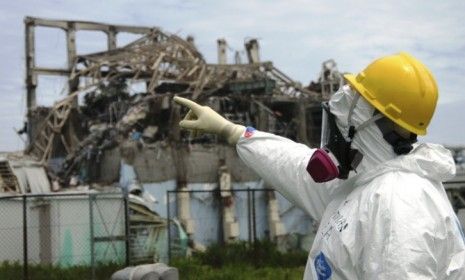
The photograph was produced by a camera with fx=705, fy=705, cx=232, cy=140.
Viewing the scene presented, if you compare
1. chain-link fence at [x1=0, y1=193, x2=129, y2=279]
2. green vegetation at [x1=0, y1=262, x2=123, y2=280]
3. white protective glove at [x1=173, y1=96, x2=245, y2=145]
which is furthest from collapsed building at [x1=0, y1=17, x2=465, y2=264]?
white protective glove at [x1=173, y1=96, x2=245, y2=145]

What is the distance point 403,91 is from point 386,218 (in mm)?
453

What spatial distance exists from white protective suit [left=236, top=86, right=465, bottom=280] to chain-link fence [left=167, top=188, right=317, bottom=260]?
17205 mm

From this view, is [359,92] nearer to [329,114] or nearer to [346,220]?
[329,114]

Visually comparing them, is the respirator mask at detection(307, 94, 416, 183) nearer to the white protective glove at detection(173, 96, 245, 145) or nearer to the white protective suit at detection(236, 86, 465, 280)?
the white protective suit at detection(236, 86, 465, 280)

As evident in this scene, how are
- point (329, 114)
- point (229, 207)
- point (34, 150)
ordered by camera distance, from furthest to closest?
1. point (34, 150)
2. point (229, 207)
3. point (329, 114)

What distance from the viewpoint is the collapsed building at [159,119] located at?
858 inches

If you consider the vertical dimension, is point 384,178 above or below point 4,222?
above

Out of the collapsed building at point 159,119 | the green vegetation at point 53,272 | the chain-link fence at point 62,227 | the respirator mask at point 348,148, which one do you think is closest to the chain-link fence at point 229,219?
the collapsed building at point 159,119

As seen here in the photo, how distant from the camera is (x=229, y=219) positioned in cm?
2192

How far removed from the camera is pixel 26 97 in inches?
1025

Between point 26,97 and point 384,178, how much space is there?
25.1m

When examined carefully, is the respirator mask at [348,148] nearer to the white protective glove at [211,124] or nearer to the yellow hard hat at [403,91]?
the yellow hard hat at [403,91]

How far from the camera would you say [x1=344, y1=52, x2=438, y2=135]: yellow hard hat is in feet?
7.69

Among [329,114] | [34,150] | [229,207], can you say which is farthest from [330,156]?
[34,150]
